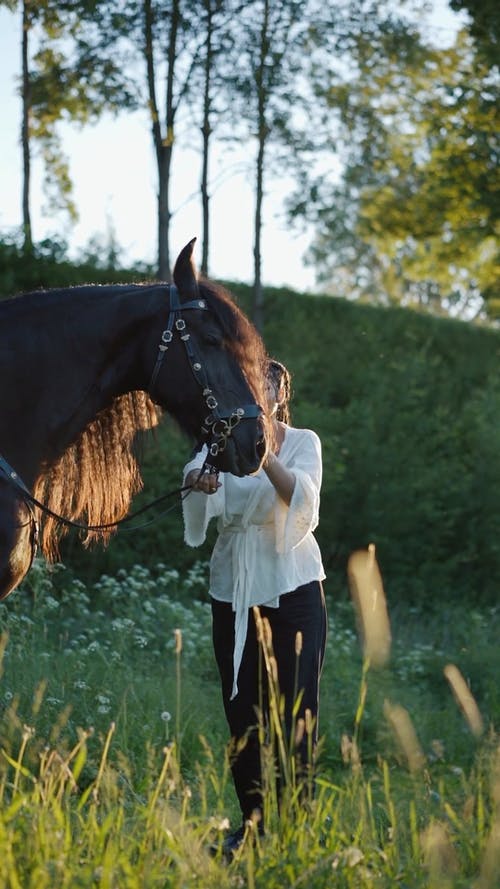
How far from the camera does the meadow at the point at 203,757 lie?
118 inches

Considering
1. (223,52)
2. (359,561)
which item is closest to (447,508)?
(359,561)

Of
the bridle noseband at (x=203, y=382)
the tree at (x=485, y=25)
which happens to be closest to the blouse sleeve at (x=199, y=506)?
the bridle noseband at (x=203, y=382)

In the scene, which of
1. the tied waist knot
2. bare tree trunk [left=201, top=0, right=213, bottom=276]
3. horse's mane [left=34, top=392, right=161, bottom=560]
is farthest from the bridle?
bare tree trunk [left=201, top=0, right=213, bottom=276]

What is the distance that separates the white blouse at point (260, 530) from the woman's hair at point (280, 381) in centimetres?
16

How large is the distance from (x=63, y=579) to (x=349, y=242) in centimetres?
3418

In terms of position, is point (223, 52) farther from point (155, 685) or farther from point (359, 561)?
point (155, 685)

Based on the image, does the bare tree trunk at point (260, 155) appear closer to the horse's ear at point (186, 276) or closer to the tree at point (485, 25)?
the tree at point (485, 25)

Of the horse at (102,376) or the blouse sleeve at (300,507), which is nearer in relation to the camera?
the horse at (102,376)

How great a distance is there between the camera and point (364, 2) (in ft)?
43.7

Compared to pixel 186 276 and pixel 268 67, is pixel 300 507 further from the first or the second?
pixel 268 67

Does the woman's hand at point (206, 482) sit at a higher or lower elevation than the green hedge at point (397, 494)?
higher

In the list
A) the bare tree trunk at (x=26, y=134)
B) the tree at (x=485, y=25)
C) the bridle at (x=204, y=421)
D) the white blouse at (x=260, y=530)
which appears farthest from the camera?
the tree at (x=485, y=25)

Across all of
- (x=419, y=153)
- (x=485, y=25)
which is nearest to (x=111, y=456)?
(x=485, y=25)

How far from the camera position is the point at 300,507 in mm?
4262
